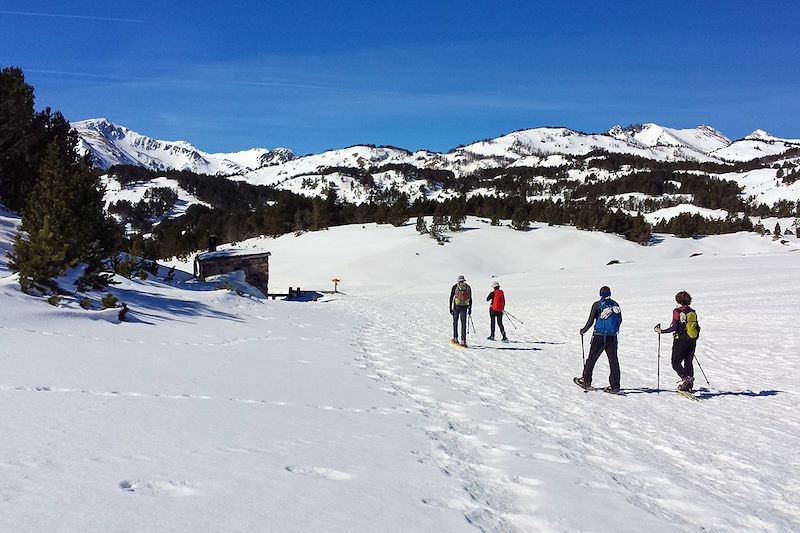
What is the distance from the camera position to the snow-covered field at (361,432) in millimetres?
3182

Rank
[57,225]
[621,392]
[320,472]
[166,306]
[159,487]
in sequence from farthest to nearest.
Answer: [166,306]
[57,225]
[621,392]
[320,472]
[159,487]

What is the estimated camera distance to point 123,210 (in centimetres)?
14688

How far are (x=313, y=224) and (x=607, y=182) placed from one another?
14198cm

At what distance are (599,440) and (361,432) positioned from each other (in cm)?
320

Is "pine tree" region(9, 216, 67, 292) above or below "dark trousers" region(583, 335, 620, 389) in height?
above

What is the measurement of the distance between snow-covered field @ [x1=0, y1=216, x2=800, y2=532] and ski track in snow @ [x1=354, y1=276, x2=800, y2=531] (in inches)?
1.4

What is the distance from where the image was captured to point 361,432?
5.32 metres

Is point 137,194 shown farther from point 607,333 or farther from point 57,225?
point 607,333

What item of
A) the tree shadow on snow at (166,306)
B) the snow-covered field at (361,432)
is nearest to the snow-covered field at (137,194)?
the tree shadow on snow at (166,306)

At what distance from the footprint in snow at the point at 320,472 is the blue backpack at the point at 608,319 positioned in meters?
6.91

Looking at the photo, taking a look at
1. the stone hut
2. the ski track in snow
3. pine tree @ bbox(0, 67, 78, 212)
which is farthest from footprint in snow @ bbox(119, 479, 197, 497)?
the stone hut

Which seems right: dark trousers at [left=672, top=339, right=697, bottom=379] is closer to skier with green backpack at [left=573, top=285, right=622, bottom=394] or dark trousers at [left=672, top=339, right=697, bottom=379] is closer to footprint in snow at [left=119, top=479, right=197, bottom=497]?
skier with green backpack at [left=573, top=285, right=622, bottom=394]

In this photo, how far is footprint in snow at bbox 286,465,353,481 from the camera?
3816 mm

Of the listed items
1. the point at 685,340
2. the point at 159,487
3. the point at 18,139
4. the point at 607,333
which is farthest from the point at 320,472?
the point at 18,139
